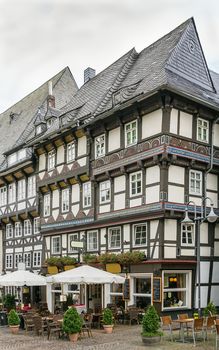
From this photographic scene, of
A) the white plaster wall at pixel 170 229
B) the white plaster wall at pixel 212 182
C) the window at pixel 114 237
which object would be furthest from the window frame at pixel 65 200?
the white plaster wall at pixel 212 182

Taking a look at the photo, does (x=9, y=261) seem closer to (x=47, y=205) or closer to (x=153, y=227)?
(x=47, y=205)

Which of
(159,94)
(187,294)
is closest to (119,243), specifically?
(187,294)

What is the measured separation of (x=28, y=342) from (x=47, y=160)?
17.3 m

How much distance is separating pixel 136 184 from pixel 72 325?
9460 millimetres

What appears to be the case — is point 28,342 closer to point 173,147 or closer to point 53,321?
point 53,321

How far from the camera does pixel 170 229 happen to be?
82.2 feet

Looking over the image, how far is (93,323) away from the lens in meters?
23.6

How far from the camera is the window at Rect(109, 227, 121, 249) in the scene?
91.7 ft

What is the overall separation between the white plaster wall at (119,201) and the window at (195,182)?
375 centimetres

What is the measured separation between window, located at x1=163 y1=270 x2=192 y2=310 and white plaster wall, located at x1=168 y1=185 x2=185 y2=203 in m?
3.56

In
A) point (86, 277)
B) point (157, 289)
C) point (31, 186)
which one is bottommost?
point (157, 289)

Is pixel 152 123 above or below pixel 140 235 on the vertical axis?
above

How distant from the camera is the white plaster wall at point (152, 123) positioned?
83.7 ft

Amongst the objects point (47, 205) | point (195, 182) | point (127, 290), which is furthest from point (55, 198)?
point (195, 182)
